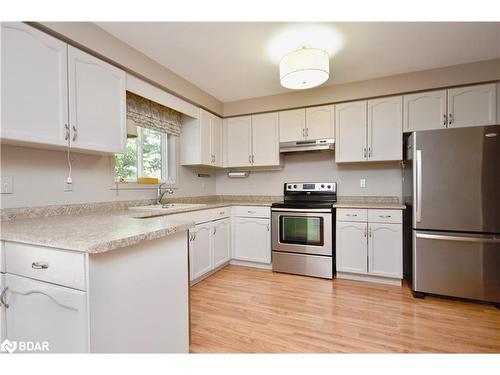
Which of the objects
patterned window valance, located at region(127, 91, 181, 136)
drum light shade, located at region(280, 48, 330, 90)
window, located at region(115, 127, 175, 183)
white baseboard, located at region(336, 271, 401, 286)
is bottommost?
white baseboard, located at region(336, 271, 401, 286)

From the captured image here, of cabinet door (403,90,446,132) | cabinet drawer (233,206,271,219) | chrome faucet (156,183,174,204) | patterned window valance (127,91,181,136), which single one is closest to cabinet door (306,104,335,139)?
cabinet door (403,90,446,132)

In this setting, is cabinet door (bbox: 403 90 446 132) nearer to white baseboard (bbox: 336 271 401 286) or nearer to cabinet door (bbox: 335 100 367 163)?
cabinet door (bbox: 335 100 367 163)

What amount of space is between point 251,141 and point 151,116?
4.58 feet

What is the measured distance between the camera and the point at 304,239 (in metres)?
2.90

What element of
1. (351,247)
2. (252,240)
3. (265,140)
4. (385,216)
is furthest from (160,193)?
(385,216)

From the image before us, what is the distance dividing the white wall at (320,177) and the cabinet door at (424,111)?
21.5 inches

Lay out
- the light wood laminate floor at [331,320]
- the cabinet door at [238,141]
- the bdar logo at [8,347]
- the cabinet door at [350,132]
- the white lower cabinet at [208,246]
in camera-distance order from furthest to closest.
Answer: the cabinet door at [238,141] < the cabinet door at [350,132] < the white lower cabinet at [208,246] < the light wood laminate floor at [331,320] < the bdar logo at [8,347]

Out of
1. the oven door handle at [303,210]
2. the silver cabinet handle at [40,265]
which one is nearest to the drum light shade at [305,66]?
the oven door handle at [303,210]

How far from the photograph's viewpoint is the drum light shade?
6.11 feet

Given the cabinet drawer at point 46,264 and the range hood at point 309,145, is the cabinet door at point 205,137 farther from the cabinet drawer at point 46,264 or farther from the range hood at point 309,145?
the cabinet drawer at point 46,264

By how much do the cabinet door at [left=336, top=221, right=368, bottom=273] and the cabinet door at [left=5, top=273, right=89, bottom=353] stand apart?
252 centimetres

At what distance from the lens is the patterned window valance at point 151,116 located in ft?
7.94

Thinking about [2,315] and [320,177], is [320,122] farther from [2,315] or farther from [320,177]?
[2,315]
